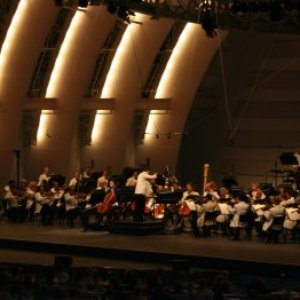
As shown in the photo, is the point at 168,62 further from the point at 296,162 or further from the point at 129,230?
the point at 129,230

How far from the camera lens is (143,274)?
14922mm

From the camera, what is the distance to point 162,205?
1034 inches

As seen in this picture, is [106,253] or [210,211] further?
[210,211]

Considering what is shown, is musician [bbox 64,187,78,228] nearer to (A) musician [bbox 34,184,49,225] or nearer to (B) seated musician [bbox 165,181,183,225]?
(A) musician [bbox 34,184,49,225]

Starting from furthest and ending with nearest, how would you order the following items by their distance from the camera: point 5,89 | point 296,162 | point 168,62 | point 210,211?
point 168,62 → point 5,89 → point 296,162 → point 210,211

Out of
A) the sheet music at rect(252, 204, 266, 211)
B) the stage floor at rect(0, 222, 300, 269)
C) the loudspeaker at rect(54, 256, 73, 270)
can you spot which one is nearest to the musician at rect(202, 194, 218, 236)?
the stage floor at rect(0, 222, 300, 269)

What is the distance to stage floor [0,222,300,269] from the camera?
20.7 metres

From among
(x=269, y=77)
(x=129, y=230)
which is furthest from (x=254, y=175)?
(x=129, y=230)

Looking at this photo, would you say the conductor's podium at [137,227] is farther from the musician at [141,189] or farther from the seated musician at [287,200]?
the seated musician at [287,200]

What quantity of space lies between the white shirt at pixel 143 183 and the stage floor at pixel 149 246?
1115 mm

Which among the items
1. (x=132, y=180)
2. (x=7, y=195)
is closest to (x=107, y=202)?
(x=132, y=180)

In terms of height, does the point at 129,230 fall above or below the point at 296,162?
below

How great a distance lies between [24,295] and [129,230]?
38.6 feet

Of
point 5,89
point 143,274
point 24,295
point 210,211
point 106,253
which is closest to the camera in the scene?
point 24,295
